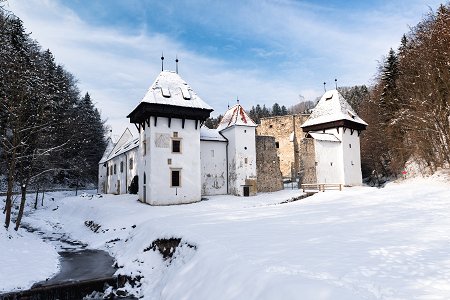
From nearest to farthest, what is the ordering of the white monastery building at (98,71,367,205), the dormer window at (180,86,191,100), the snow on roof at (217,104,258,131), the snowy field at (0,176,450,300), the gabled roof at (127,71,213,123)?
1. the snowy field at (0,176,450,300)
2. the gabled roof at (127,71,213,123)
3. the white monastery building at (98,71,367,205)
4. the dormer window at (180,86,191,100)
5. the snow on roof at (217,104,258,131)

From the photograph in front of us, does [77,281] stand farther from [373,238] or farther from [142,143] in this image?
[142,143]

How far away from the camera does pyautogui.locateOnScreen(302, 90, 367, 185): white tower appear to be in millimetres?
33094

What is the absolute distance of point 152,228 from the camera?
14.5m

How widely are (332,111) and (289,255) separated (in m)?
30.7

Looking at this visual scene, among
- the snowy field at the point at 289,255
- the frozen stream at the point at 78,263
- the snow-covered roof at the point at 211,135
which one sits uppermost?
the snow-covered roof at the point at 211,135

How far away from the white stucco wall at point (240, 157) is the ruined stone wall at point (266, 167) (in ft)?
5.62

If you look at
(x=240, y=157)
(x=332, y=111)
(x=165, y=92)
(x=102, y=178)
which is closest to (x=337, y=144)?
(x=332, y=111)

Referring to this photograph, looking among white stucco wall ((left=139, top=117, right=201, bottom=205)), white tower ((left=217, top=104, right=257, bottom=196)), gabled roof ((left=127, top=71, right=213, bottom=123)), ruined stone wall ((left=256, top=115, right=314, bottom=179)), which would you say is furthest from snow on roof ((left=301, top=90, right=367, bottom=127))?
white stucco wall ((left=139, top=117, right=201, bottom=205))

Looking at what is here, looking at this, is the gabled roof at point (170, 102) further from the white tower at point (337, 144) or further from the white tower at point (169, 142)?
the white tower at point (337, 144)

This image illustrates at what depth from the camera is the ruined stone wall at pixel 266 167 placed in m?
31.4

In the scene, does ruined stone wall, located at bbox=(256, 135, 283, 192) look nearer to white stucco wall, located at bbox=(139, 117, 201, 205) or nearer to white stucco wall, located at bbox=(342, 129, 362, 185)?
white stucco wall, located at bbox=(139, 117, 201, 205)

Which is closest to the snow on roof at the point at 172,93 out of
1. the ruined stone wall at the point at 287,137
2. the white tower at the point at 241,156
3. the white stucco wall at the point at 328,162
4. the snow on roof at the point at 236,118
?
the snow on roof at the point at 236,118

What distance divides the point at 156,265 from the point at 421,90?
1043 inches

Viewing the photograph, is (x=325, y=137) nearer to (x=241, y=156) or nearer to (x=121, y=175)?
(x=241, y=156)
